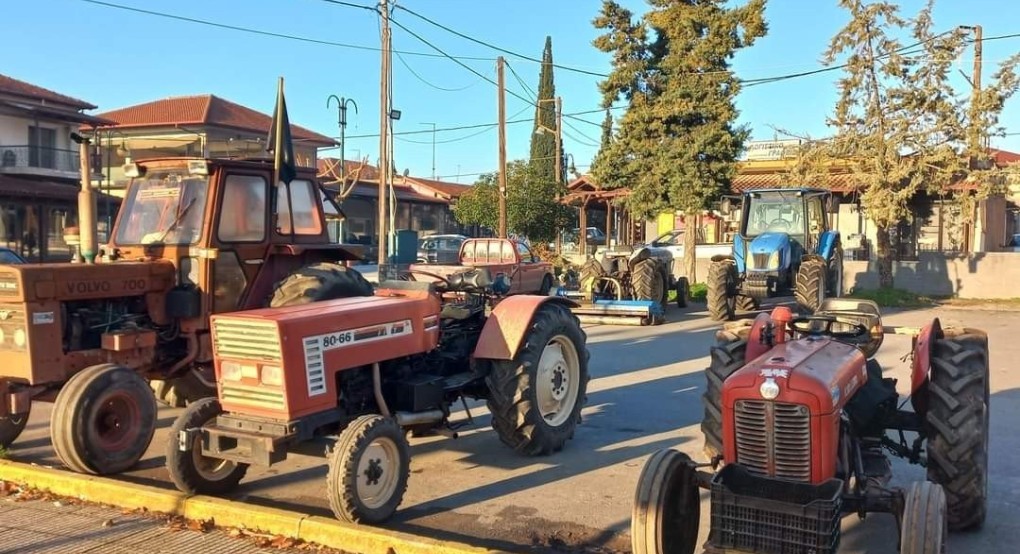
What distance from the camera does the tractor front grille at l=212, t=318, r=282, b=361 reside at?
4.96 metres

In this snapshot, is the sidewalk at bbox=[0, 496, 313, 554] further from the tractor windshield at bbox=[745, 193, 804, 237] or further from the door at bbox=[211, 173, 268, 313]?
the tractor windshield at bbox=[745, 193, 804, 237]

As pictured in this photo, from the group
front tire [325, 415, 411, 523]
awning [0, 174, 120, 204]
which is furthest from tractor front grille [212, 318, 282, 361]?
awning [0, 174, 120, 204]

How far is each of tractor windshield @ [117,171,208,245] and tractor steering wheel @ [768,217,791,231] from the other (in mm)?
12498

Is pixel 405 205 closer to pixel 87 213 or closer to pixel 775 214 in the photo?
pixel 775 214

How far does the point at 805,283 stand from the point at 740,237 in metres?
2.15

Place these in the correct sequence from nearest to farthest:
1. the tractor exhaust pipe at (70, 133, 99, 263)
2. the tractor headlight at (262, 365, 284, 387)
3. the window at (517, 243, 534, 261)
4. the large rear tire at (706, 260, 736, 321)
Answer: the tractor headlight at (262, 365, 284, 387) → the tractor exhaust pipe at (70, 133, 99, 263) → the large rear tire at (706, 260, 736, 321) → the window at (517, 243, 534, 261)

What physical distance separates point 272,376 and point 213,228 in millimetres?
2404

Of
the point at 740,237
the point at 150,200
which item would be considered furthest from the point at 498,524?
the point at 740,237

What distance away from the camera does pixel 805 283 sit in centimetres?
1522

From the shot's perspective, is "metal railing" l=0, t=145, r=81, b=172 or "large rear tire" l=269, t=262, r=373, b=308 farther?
"metal railing" l=0, t=145, r=81, b=172

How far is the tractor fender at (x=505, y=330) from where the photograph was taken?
6.59 metres

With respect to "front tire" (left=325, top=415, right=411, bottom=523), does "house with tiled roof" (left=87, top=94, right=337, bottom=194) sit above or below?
above

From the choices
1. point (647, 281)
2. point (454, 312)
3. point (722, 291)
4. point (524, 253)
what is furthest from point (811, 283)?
point (454, 312)

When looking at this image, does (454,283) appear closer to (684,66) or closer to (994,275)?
(684,66)
